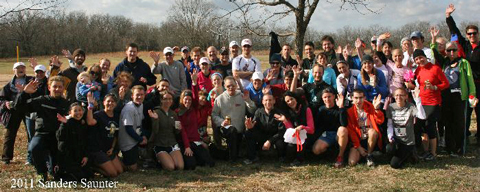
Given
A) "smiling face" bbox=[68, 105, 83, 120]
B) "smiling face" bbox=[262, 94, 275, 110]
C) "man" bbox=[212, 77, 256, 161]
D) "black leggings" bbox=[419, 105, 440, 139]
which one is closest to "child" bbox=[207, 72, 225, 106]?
"man" bbox=[212, 77, 256, 161]

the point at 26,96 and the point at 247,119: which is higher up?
the point at 26,96

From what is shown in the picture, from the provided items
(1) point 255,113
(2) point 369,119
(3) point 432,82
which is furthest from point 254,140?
(3) point 432,82

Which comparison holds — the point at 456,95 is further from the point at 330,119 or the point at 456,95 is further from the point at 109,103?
the point at 109,103

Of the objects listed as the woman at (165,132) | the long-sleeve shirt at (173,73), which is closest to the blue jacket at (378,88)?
the woman at (165,132)

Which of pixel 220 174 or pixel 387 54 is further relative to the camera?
pixel 387 54

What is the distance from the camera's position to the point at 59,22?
254 ft

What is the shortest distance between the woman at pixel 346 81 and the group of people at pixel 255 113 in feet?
0.06

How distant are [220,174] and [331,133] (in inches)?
76.7

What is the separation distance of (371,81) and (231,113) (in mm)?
2393

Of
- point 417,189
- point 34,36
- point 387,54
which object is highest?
point 34,36

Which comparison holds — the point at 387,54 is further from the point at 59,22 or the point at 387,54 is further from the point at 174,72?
the point at 59,22

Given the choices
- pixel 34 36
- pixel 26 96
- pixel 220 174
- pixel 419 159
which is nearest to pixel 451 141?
pixel 419 159

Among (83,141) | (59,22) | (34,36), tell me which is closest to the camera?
(83,141)

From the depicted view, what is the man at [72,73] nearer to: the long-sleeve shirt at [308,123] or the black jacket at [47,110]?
the black jacket at [47,110]
